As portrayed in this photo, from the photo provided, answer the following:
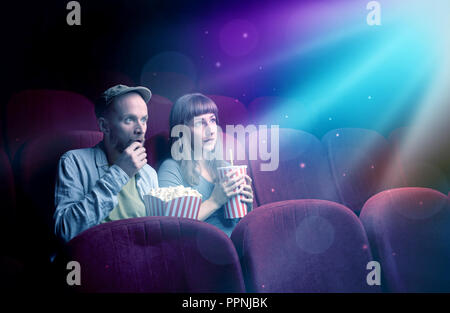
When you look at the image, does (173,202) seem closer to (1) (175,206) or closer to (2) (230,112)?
(1) (175,206)

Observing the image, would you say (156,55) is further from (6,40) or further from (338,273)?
(338,273)

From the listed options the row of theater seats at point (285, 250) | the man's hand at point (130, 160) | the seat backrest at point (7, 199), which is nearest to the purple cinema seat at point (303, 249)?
the row of theater seats at point (285, 250)

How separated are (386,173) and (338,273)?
0.75 meters

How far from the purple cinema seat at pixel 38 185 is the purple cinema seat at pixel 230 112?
0.59 meters

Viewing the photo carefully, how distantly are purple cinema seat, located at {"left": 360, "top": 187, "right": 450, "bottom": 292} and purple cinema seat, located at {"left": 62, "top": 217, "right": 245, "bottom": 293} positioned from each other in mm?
272

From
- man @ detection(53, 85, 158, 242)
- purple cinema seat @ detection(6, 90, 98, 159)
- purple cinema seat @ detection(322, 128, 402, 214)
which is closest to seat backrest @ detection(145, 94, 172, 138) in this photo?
purple cinema seat @ detection(6, 90, 98, 159)

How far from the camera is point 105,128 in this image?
67 cm

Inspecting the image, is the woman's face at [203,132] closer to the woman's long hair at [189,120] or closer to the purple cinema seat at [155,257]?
the woman's long hair at [189,120]

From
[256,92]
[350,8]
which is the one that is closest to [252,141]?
[256,92]

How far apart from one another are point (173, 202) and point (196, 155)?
10.7 inches

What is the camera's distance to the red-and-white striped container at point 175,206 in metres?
0.55

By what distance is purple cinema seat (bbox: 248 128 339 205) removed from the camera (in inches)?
37.7

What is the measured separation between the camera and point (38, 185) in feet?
2.16

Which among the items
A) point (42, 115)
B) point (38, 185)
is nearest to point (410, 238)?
point (38, 185)
